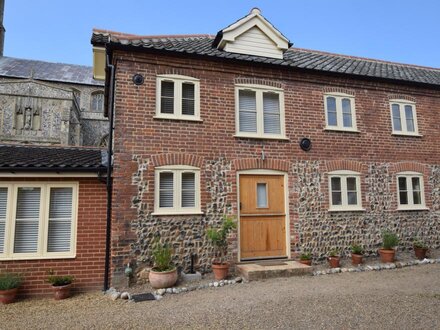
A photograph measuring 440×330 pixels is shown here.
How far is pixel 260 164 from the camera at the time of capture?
8969 mm

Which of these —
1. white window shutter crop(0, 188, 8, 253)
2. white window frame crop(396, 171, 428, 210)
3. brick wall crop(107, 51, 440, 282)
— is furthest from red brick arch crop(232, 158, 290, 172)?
white window shutter crop(0, 188, 8, 253)

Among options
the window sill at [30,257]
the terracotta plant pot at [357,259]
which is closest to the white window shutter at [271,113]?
the terracotta plant pot at [357,259]

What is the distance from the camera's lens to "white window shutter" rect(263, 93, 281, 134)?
9.45m

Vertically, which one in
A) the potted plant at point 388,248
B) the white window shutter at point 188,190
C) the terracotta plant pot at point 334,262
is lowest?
the terracotta plant pot at point 334,262

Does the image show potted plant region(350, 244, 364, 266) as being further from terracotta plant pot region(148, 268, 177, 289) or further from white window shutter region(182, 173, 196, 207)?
terracotta plant pot region(148, 268, 177, 289)

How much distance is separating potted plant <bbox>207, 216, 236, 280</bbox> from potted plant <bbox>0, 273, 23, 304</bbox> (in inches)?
176

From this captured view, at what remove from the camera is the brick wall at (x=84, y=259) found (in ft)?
23.5

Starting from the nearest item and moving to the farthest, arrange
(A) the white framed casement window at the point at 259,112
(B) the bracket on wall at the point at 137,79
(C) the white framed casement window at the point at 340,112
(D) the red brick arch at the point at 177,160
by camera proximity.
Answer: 1. (D) the red brick arch at the point at 177,160
2. (B) the bracket on wall at the point at 137,79
3. (A) the white framed casement window at the point at 259,112
4. (C) the white framed casement window at the point at 340,112

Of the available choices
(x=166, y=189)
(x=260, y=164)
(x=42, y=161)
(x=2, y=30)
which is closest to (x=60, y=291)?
(x=42, y=161)

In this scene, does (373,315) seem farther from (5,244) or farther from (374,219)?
(5,244)

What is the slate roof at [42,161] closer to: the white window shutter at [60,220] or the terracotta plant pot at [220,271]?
the white window shutter at [60,220]

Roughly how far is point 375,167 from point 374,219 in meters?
1.71

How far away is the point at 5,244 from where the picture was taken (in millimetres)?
7176

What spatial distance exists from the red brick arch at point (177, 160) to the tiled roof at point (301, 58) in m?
2.97
